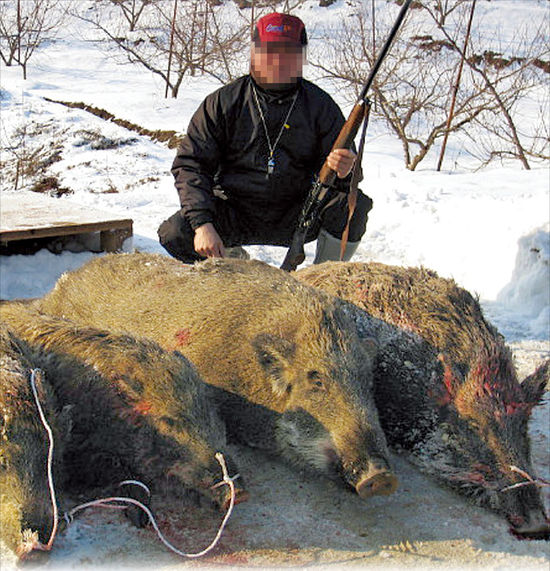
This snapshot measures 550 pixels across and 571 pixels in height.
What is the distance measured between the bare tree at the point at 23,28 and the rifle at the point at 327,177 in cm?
1962

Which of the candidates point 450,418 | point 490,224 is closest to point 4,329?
point 450,418

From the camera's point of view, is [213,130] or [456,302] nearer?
[456,302]

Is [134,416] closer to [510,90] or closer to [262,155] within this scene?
[262,155]

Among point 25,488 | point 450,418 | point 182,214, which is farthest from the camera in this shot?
point 182,214

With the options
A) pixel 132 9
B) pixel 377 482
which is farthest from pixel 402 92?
pixel 132 9

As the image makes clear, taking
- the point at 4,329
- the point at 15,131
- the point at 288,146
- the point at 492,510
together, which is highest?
the point at 288,146

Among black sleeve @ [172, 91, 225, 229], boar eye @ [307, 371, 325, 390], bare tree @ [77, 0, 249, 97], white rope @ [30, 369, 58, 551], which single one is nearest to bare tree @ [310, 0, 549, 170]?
bare tree @ [77, 0, 249, 97]

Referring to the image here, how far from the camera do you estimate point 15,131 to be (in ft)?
49.0

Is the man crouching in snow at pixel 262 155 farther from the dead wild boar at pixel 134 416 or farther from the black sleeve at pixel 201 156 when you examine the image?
the dead wild boar at pixel 134 416

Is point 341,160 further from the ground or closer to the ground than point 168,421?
further from the ground

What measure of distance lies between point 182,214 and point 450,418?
2.58 metres

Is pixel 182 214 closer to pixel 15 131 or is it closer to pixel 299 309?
pixel 299 309

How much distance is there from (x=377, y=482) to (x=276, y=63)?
3.19m

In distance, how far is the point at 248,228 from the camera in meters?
5.41
